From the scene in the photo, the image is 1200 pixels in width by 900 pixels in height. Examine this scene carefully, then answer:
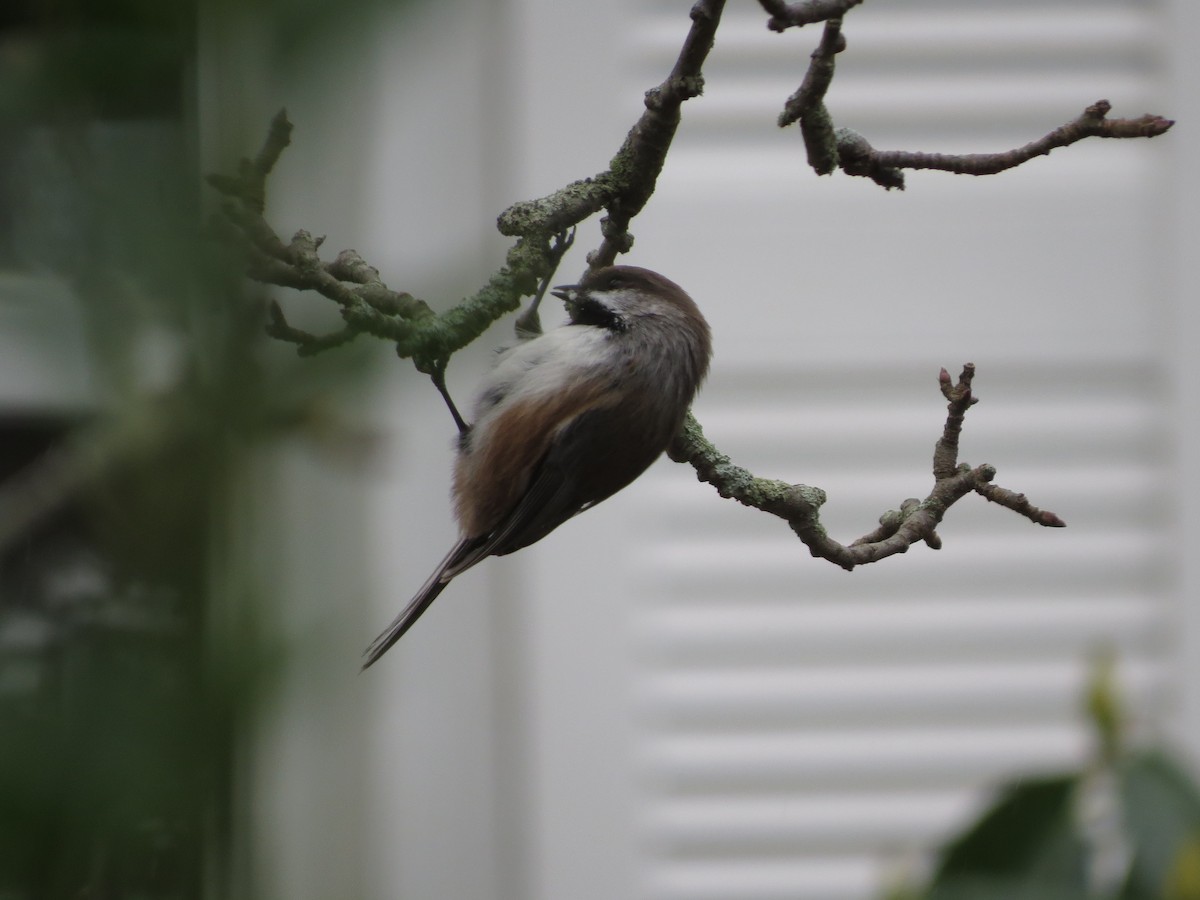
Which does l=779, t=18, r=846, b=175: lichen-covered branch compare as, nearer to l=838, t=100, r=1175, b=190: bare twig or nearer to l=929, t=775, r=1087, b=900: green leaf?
l=838, t=100, r=1175, b=190: bare twig

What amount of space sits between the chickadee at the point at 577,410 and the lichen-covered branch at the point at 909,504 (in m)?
0.17

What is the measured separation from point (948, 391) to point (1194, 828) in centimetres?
131

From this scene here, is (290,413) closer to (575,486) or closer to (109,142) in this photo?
(109,142)

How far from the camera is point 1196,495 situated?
2.50 m

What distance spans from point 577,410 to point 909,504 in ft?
1.09

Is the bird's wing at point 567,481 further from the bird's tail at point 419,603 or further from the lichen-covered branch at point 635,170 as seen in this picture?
the lichen-covered branch at point 635,170

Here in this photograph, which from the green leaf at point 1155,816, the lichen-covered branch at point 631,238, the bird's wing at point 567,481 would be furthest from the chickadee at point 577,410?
the green leaf at point 1155,816

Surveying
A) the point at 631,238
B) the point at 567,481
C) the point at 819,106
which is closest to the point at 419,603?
the point at 567,481

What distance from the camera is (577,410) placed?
3.02ft

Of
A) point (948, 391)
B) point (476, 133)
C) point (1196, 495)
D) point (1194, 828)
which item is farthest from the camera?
point (476, 133)

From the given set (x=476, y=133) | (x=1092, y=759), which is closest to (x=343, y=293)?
(x=1092, y=759)

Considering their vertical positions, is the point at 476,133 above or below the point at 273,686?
above

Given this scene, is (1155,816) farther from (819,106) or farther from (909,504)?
(819,106)

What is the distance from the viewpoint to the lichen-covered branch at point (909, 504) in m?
0.60
